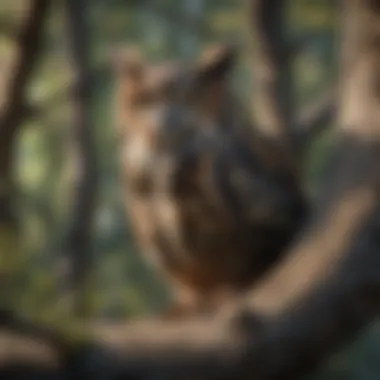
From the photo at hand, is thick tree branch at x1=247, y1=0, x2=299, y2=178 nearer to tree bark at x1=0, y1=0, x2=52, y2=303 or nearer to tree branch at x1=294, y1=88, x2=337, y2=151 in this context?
tree branch at x1=294, y1=88, x2=337, y2=151

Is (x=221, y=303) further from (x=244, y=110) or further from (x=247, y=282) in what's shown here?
(x=244, y=110)

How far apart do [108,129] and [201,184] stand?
0.39 feet

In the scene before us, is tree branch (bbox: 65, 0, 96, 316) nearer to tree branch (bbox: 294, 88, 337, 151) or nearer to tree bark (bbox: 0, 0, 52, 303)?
tree bark (bbox: 0, 0, 52, 303)

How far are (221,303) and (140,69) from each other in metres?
0.24

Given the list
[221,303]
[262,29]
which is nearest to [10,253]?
[221,303]

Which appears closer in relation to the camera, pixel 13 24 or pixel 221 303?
pixel 221 303

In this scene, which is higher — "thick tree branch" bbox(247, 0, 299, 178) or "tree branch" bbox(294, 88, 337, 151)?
"thick tree branch" bbox(247, 0, 299, 178)

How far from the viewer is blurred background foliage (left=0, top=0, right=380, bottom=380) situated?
2.60 ft

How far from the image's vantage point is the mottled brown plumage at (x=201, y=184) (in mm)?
768

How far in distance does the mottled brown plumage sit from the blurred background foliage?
24 mm

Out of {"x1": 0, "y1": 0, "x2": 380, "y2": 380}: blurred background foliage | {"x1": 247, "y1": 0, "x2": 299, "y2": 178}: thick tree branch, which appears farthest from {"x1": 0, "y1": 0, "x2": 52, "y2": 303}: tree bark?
{"x1": 247, "y1": 0, "x2": 299, "y2": 178}: thick tree branch

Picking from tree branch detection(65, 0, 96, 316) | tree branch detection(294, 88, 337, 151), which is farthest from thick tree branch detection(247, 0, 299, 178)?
tree branch detection(65, 0, 96, 316)

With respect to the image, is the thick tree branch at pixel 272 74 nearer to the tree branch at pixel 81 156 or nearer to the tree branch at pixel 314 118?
the tree branch at pixel 314 118

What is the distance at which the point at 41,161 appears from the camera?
83 cm
